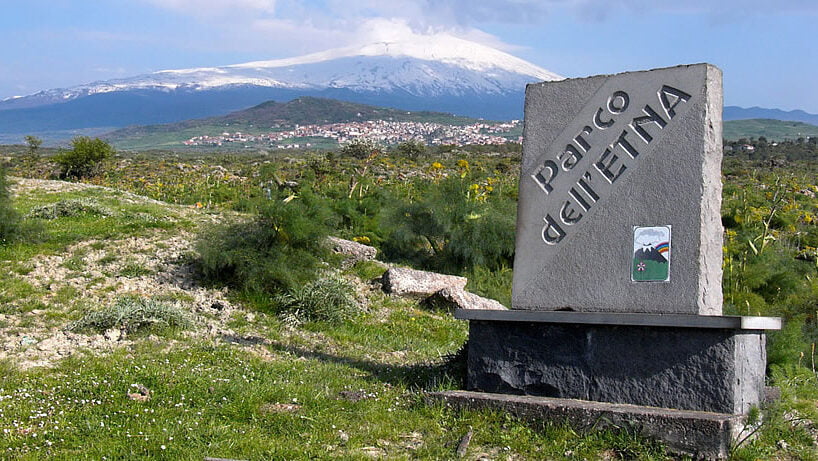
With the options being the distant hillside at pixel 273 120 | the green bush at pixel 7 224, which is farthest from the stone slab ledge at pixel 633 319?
the distant hillside at pixel 273 120

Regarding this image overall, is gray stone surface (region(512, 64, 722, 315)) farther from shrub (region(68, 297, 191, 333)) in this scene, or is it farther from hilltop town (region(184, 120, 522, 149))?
hilltop town (region(184, 120, 522, 149))

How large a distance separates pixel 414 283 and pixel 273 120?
15870 centimetres

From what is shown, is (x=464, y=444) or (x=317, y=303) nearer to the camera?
(x=464, y=444)

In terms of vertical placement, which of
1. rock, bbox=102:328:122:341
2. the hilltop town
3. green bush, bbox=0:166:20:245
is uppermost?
the hilltop town

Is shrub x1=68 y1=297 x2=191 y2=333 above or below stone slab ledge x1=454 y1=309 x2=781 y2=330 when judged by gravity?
below

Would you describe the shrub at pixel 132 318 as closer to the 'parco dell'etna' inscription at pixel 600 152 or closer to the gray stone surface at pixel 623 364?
the gray stone surface at pixel 623 364

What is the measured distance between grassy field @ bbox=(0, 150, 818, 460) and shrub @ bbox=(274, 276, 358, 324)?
16cm

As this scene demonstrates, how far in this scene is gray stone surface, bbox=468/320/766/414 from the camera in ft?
18.3

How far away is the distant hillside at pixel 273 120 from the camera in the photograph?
15812 centimetres

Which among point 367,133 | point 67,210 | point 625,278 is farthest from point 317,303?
point 367,133

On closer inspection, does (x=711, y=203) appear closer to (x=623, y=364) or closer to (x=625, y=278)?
(x=625, y=278)

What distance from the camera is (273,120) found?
166875 millimetres

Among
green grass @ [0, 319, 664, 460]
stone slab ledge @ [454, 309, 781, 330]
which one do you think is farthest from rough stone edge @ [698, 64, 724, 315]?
green grass @ [0, 319, 664, 460]

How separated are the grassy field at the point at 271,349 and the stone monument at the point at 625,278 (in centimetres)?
37
